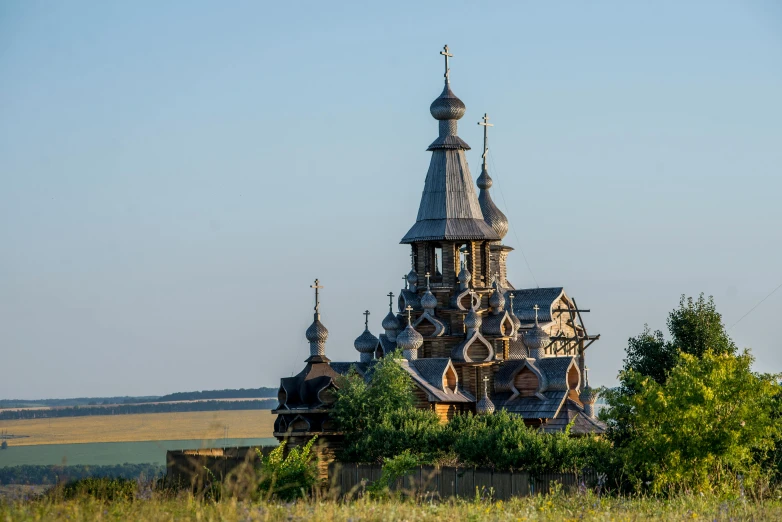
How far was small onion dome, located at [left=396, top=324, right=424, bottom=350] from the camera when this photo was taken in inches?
1705

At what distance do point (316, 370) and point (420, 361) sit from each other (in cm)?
433

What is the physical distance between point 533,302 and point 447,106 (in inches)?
517

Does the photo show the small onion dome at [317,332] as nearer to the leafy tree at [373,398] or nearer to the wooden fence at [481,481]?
the leafy tree at [373,398]

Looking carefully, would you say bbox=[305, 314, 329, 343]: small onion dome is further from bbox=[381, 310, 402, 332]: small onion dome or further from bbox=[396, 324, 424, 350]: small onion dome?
bbox=[381, 310, 402, 332]: small onion dome

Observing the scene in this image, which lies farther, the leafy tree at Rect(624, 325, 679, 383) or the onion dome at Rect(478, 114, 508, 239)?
the onion dome at Rect(478, 114, 508, 239)

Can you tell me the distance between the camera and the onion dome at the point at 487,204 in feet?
184

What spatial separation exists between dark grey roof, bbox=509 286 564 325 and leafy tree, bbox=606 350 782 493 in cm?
2692

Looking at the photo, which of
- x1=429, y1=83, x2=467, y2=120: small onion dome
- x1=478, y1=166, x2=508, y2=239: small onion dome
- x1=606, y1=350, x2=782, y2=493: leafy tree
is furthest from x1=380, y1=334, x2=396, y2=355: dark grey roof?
x1=606, y1=350, x2=782, y2=493: leafy tree

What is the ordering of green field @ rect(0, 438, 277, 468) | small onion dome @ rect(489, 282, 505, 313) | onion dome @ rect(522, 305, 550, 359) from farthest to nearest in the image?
1. green field @ rect(0, 438, 277, 468)
2. onion dome @ rect(522, 305, 550, 359)
3. small onion dome @ rect(489, 282, 505, 313)

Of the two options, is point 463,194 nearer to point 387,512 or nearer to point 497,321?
point 497,321

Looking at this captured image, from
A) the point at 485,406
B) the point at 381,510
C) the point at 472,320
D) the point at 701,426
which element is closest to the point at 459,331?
the point at 472,320

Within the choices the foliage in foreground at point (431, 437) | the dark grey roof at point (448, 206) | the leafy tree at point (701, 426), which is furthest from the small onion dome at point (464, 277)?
the leafy tree at point (701, 426)

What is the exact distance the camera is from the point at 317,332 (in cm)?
4075

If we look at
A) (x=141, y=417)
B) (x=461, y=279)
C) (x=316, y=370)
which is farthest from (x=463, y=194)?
(x=141, y=417)
